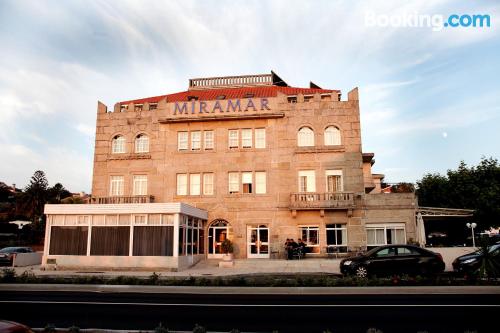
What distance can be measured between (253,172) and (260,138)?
2928 mm

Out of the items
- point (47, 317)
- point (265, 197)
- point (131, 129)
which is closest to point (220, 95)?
point (131, 129)

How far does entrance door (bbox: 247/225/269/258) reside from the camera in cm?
3108

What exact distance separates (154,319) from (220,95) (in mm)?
28978

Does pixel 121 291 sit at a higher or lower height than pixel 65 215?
lower

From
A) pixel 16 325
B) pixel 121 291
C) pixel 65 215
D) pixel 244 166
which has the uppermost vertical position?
pixel 244 166

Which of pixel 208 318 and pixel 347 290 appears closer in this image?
pixel 208 318

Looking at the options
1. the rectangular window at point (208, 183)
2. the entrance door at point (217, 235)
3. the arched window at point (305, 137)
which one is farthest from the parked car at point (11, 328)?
the arched window at point (305, 137)

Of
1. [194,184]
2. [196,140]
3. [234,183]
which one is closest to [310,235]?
[234,183]

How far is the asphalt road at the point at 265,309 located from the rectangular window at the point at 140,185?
688 inches

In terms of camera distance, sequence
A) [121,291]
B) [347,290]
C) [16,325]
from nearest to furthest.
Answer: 1. [16,325]
2. [347,290]
3. [121,291]

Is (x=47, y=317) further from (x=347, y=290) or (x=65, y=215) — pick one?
(x=65, y=215)

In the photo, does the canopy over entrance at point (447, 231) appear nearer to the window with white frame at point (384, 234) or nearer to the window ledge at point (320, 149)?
the window with white frame at point (384, 234)

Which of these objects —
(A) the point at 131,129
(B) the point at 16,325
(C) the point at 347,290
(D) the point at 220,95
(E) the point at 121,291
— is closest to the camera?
(B) the point at 16,325

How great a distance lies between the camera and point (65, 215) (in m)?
26.6
